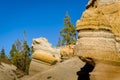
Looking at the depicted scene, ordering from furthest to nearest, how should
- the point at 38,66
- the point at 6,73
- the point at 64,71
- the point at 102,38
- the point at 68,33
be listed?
the point at 68,33 → the point at 6,73 → the point at 38,66 → the point at 64,71 → the point at 102,38

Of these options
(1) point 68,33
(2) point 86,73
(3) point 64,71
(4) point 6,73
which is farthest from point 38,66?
(1) point 68,33

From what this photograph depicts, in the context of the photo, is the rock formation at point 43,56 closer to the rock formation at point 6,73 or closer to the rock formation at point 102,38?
the rock formation at point 6,73

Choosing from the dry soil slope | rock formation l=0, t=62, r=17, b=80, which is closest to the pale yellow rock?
rock formation l=0, t=62, r=17, b=80

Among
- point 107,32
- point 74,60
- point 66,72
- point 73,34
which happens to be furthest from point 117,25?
point 73,34

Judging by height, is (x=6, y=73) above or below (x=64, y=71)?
above

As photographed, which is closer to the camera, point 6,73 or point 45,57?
point 45,57

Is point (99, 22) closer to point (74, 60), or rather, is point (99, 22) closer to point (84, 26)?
point (84, 26)

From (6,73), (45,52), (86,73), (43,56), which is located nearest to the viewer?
(86,73)

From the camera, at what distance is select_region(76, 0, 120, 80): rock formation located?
78.6 ft

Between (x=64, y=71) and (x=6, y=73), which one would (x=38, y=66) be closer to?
(x=6, y=73)

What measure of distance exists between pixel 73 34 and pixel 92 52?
80219mm

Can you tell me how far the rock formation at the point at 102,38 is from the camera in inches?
943

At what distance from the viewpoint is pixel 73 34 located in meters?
105

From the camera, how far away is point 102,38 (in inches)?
968
